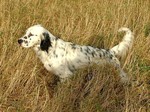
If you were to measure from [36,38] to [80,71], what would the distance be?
28.0 inches

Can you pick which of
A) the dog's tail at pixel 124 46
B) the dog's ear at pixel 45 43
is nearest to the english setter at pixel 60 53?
the dog's ear at pixel 45 43

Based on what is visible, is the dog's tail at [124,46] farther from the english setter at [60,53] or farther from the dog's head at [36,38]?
the dog's head at [36,38]

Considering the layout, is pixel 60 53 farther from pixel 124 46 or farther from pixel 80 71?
pixel 124 46

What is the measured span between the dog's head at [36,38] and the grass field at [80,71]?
20 centimetres

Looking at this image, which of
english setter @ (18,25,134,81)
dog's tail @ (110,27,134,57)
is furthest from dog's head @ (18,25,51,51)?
dog's tail @ (110,27,134,57)

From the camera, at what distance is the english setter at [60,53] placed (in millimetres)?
5008

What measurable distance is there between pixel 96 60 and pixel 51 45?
650 mm

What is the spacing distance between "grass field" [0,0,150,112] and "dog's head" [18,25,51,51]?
0.20m

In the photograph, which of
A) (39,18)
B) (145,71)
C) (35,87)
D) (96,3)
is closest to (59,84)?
(35,87)

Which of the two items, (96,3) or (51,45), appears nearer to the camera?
(51,45)

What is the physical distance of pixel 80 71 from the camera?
15.8 feet

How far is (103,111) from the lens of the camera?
13.9 feet

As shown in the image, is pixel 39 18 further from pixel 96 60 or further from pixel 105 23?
pixel 96 60

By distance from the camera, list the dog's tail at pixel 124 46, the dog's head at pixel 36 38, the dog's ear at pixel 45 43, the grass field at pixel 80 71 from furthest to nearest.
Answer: the dog's tail at pixel 124 46, the dog's ear at pixel 45 43, the dog's head at pixel 36 38, the grass field at pixel 80 71
